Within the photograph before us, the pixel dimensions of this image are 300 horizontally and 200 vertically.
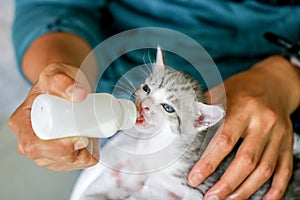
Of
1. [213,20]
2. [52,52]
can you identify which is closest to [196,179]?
[52,52]

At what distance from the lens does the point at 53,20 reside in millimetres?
Result: 1088

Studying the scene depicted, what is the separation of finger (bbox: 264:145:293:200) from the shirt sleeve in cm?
47

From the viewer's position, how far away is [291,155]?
1000 mm

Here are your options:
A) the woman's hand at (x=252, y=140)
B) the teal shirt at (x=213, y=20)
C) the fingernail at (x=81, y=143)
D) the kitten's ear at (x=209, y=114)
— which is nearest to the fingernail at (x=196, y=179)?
the woman's hand at (x=252, y=140)

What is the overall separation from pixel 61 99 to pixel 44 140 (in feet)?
0.26

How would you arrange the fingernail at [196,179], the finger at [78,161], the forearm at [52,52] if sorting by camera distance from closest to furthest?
the finger at [78,161] → the fingernail at [196,179] → the forearm at [52,52]

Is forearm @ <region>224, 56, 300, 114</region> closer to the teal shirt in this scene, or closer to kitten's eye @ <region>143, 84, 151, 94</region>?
the teal shirt

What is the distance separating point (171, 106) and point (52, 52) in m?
0.36

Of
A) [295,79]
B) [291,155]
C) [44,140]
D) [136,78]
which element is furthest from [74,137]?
[295,79]

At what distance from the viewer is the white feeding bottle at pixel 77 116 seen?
0.64 m

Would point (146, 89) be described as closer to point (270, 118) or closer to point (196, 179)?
point (196, 179)

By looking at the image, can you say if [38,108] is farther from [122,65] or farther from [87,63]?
[122,65]

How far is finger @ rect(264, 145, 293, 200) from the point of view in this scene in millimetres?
938

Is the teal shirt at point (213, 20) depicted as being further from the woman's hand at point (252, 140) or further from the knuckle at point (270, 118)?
the knuckle at point (270, 118)
